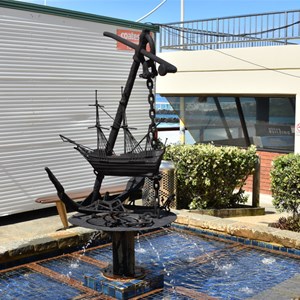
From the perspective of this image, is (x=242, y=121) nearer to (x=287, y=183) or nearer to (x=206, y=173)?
(x=206, y=173)

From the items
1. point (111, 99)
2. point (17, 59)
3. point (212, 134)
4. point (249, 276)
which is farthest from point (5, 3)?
point (212, 134)

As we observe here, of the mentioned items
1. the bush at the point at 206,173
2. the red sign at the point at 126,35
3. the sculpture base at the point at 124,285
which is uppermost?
the red sign at the point at 126,35

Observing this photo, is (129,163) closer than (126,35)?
Yes

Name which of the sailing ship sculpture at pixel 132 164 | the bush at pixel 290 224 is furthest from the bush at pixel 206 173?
the sailing ship sculpture at pixel 132 164

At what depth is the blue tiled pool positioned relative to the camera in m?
5.35

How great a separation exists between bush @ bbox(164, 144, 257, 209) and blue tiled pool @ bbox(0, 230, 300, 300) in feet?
6.86

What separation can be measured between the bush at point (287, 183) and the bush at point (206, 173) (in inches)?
49.6

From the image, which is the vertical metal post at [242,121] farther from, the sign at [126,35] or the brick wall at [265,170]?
the sign at [126,35]

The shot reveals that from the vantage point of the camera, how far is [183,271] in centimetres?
605

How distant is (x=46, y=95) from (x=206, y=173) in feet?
11.2

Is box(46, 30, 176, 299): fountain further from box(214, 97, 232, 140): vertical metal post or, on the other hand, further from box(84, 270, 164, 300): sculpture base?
box(214, 97, 232, 140): vertical metal post

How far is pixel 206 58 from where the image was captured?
43.5ft

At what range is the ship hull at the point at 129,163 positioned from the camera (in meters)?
5.27

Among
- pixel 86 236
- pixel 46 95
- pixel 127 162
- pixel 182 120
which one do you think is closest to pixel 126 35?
pixel 46 95
